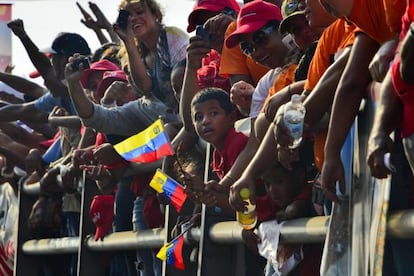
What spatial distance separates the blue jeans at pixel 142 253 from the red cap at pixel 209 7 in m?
1.51

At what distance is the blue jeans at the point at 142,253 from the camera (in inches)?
425

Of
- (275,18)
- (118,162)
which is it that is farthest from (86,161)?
(275,18)

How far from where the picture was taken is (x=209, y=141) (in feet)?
29.8

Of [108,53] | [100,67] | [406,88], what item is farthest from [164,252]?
[406,88]

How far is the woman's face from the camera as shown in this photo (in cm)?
1091

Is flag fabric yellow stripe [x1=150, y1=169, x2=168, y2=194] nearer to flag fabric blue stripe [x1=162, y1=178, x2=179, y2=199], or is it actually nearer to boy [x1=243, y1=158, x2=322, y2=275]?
flag fabric blue stripe [x1=162, y1=178, x2=179, y2=199]

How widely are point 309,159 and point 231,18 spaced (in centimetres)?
189

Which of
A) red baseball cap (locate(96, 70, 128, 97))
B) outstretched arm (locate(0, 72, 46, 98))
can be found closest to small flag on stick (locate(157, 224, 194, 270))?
red baseball cap (locate(96, 70, 128, 97))

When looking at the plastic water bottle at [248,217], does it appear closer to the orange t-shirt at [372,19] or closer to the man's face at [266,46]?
the man's face at [266,46]

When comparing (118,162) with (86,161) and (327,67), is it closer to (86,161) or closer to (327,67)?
(86,161)

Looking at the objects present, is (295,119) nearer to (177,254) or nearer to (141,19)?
(177,254)

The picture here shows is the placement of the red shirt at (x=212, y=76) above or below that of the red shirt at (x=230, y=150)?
above

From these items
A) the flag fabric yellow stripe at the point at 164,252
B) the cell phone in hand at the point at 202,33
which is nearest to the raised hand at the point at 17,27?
the flag fabric yellow stripe at the point at 164,252

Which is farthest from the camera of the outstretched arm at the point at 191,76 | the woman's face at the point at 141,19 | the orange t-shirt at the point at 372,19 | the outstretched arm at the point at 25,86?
the outstretched arm at the point at 25,86
